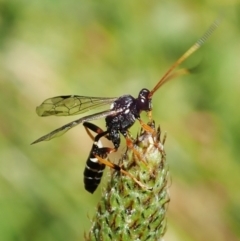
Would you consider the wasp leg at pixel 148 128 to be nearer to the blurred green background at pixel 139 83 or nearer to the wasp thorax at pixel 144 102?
the wasp thorax at pixel 144 102

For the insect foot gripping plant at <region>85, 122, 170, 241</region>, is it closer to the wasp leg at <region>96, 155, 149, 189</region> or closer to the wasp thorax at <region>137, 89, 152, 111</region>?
the wasp leg at <region>96, 155, 149, 189</region>

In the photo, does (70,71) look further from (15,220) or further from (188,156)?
(15,220)

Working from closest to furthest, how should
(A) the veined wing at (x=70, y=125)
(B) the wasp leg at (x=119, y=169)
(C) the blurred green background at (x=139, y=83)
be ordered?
(B) the wasp leg at (x=119, y=169), (A) the veined wing at (x=70, y=125), (C) the blurred green background at (x=139, y=83)

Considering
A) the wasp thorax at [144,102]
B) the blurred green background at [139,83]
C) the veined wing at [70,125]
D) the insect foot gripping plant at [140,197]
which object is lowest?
the insect foot gripping plant at [140,197]

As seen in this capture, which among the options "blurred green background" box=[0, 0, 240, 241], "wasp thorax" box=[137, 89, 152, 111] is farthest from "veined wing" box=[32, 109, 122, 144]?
"blurred green background" box=[0, 0, 240, 241]

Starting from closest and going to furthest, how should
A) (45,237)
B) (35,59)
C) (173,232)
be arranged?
(45,237), (173,232), (35,59)

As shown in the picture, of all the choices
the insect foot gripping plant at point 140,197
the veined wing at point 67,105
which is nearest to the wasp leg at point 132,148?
the insect foot gripping plant at point 140,197

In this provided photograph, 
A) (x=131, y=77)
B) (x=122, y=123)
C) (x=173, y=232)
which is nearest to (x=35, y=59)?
(x=131, y=77)
